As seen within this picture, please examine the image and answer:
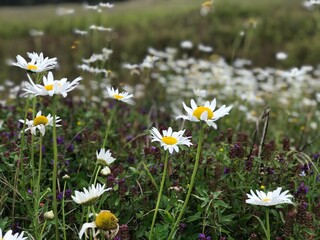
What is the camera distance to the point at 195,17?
537 inches

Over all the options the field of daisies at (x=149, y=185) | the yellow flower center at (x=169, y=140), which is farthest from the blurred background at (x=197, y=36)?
the yellow flower center at (x=169, y=140)

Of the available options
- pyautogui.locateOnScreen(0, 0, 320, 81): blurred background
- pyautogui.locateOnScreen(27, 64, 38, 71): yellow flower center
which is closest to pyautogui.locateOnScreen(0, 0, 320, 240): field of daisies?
pyautogui.locateOnScreen(27, 64, 38, 71): yellow flower center

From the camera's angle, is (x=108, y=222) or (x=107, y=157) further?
(x=107, y=157)

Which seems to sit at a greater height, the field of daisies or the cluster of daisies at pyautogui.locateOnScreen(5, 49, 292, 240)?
the cluster of daisies at pyautogui.locateOnScreen(5, 49, 292, 240)

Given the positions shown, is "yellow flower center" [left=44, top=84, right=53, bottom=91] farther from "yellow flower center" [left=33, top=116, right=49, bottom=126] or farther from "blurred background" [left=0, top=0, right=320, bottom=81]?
"blurred background" [left=0, top=0, right=320, bottom=81]

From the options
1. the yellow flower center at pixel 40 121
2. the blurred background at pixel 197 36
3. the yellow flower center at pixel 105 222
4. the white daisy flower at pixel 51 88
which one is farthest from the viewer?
the blurred background at pixel 197 36

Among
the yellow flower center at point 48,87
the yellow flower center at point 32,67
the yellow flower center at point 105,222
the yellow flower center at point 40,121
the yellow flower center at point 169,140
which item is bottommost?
the yellow flower center at point 105,222

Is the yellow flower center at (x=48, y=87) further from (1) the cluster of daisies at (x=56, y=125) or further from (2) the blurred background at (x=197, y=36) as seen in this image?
(2) the blurred background at (x=197, y=36)

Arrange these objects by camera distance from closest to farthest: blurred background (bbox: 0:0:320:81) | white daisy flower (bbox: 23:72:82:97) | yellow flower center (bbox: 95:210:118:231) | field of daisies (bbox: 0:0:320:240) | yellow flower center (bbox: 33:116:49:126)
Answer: yellow flower center (bbox: 95:210:118:231)
white daisy flower (bbox: 23:72:82:97)
field of daisies (bbox: 0:0:320:240)
yellow flower center (bbox: 33:116:49:126)
blurred background (bbox: 0:0:320:81)

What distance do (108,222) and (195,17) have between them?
41.8 feet

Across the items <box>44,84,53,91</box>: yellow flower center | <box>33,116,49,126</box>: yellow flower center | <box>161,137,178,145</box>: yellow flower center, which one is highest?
<box>44,84,53,91</box>: yellow flower center

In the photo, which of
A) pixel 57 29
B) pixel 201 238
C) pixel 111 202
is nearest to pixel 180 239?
pixel 201 238

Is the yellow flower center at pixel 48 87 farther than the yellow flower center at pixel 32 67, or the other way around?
the yellow flower center at pixel 32 67

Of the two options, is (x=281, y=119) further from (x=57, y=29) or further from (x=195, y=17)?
(x=57, y=29)
